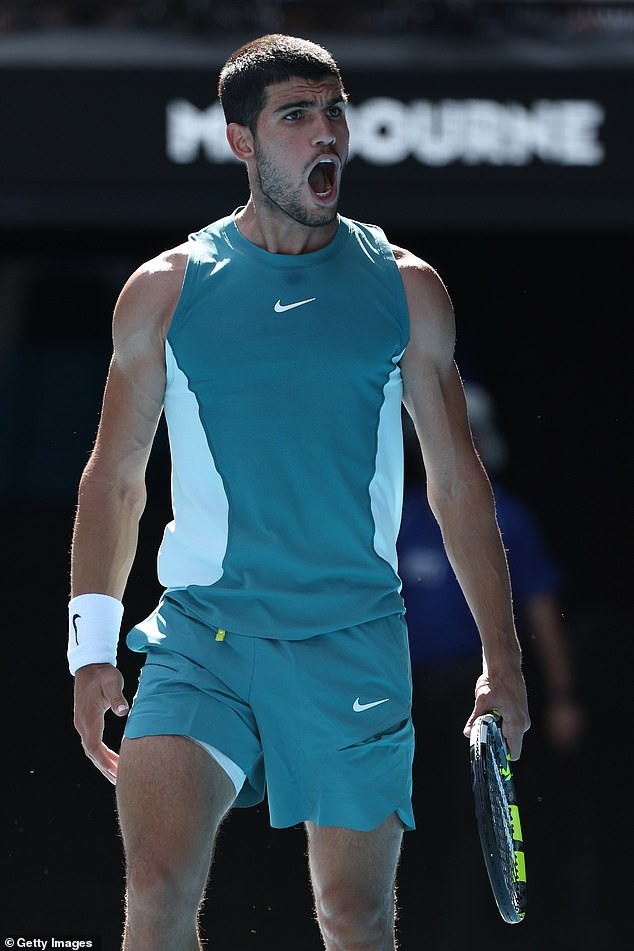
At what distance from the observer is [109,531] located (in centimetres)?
373

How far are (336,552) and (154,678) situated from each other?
0.46m

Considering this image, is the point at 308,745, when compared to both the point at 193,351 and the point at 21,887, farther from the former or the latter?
the point at 21,887

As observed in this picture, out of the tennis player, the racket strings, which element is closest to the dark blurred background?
the tennis player

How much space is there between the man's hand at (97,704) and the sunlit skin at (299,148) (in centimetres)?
106

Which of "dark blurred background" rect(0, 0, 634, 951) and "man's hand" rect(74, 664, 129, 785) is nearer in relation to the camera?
"man's hand" rect(74, 664, 129, 785)

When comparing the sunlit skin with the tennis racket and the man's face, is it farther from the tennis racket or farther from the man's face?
the tennis racket

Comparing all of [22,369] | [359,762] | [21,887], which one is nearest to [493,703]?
[359,762]

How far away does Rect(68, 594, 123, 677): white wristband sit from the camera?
367 cm

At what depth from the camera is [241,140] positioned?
12.4 feet

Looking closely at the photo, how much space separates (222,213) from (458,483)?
269 centimetres

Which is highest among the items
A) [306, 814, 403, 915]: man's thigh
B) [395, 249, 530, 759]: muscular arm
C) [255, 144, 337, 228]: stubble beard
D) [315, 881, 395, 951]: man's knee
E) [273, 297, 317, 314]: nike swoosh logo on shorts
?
[255, 144, 337, 228]: stubble beard

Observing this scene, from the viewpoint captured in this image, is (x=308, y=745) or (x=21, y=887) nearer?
(x=308, y=745)

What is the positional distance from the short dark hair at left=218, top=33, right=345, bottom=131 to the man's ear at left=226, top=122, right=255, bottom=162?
0.01 m

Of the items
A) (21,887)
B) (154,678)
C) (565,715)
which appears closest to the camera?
(154,678)
